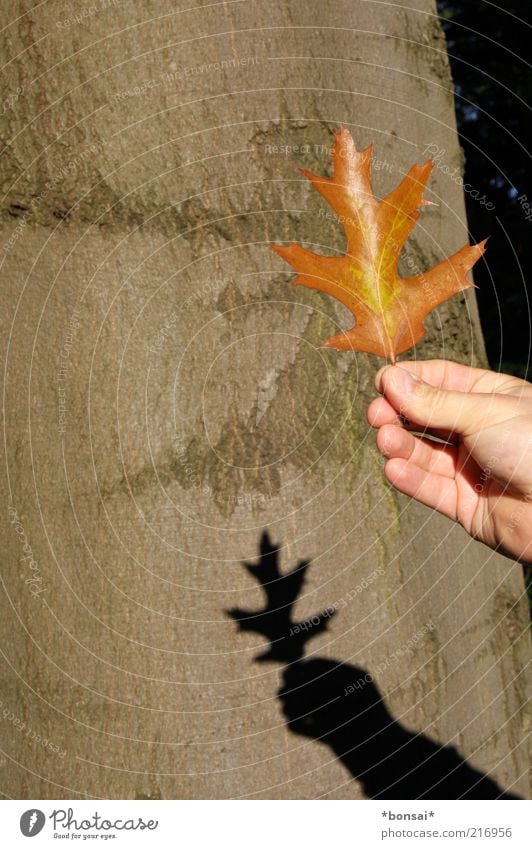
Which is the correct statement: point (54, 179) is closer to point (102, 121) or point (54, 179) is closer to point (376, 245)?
point (102, 121)

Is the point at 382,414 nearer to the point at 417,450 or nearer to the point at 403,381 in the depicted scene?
the point at 403,381

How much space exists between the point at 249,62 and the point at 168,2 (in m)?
0.14

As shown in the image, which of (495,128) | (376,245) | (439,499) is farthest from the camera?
(495,128)

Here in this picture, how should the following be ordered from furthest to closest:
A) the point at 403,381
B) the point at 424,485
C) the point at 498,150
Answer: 1. the point at 498,150
2. the point at 424,485
3. the point at 403,381

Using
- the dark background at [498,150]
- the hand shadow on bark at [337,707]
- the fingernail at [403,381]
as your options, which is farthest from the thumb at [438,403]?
the dark background at [498,150]

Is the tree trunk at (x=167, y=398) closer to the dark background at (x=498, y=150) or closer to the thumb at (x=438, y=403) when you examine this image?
the thumb at (x=438, y=403)

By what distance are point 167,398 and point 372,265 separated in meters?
0.34

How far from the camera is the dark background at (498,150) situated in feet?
9.60

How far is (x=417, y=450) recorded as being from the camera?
117 centimetres

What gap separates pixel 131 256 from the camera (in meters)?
1.05

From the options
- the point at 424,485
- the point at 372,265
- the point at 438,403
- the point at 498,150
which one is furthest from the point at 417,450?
the point at 498,150

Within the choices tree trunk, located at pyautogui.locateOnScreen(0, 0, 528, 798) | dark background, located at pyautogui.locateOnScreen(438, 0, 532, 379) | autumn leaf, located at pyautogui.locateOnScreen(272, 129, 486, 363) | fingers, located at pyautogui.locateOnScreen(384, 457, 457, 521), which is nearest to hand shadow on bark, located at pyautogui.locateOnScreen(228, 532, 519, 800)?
tree trunk, located at pyautogui.locateOnScreen(0, 0, 528, 798)

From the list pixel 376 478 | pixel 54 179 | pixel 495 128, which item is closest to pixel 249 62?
pixel 54 179

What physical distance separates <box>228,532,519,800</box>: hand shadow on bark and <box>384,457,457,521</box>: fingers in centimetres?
18
